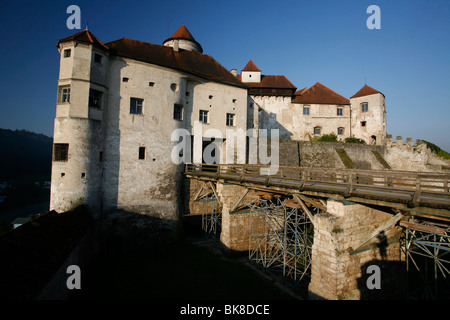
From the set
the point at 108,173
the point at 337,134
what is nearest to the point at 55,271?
the point at 108,173

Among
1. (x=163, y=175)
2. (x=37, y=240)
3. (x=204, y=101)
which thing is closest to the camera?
(x=37, y=240)

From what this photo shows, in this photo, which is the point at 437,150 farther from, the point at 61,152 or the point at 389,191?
the point at 61,152

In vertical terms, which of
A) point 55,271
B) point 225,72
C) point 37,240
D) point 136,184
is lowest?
point 55,271

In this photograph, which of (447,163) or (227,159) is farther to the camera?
(447,163)

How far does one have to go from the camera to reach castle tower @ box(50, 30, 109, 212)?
1249 cm

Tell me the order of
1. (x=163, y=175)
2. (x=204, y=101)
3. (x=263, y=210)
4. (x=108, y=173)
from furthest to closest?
(x=204, y=101) < (x=163, y=175) < (x=108, y=173) < (x=263, y=210)

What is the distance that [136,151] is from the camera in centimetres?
1530

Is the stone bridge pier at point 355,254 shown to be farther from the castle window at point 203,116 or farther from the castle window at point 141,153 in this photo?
the castle window at point 203,116

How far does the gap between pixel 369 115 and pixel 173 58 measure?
26.7 m

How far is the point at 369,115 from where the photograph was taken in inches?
1189

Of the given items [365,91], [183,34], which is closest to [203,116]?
[183,34]

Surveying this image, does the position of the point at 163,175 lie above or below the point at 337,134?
below

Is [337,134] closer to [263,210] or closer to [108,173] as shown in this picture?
[263,210]

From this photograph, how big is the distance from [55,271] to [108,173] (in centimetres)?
801
